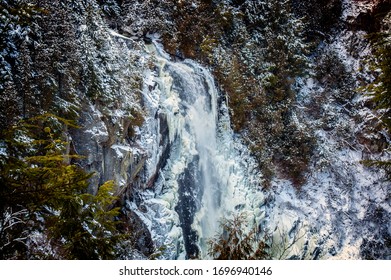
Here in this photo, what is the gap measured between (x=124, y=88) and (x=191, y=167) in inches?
97.8

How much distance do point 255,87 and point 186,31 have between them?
9.11 feet

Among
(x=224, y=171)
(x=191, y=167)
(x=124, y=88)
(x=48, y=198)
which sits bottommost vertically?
(x=224, y=171)

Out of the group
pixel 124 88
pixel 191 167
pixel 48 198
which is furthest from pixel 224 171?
pixel 48 198

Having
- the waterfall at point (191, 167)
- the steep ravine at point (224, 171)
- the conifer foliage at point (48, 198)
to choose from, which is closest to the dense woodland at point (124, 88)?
the conifer foliage at point (48, 198)

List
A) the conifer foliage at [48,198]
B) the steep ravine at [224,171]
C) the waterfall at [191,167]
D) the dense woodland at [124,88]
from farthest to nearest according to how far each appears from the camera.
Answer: the waterfall at [191,167], the steep ravine at [224,171], the dense woodland at [124,88], the conifer foliage at [48,198]

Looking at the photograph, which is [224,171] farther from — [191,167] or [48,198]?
[48,198]

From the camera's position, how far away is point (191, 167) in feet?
29.8

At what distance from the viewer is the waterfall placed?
327 inches

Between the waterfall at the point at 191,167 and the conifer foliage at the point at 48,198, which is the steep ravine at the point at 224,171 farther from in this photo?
the conifer foliage at the point at 48,198

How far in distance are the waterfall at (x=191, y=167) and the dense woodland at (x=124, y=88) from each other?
1.82ft

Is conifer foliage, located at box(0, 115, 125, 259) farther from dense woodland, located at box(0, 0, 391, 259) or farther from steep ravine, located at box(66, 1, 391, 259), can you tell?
steep ravine, located at box(66, 1, 391, 259)

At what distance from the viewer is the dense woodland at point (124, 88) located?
3354 mm
